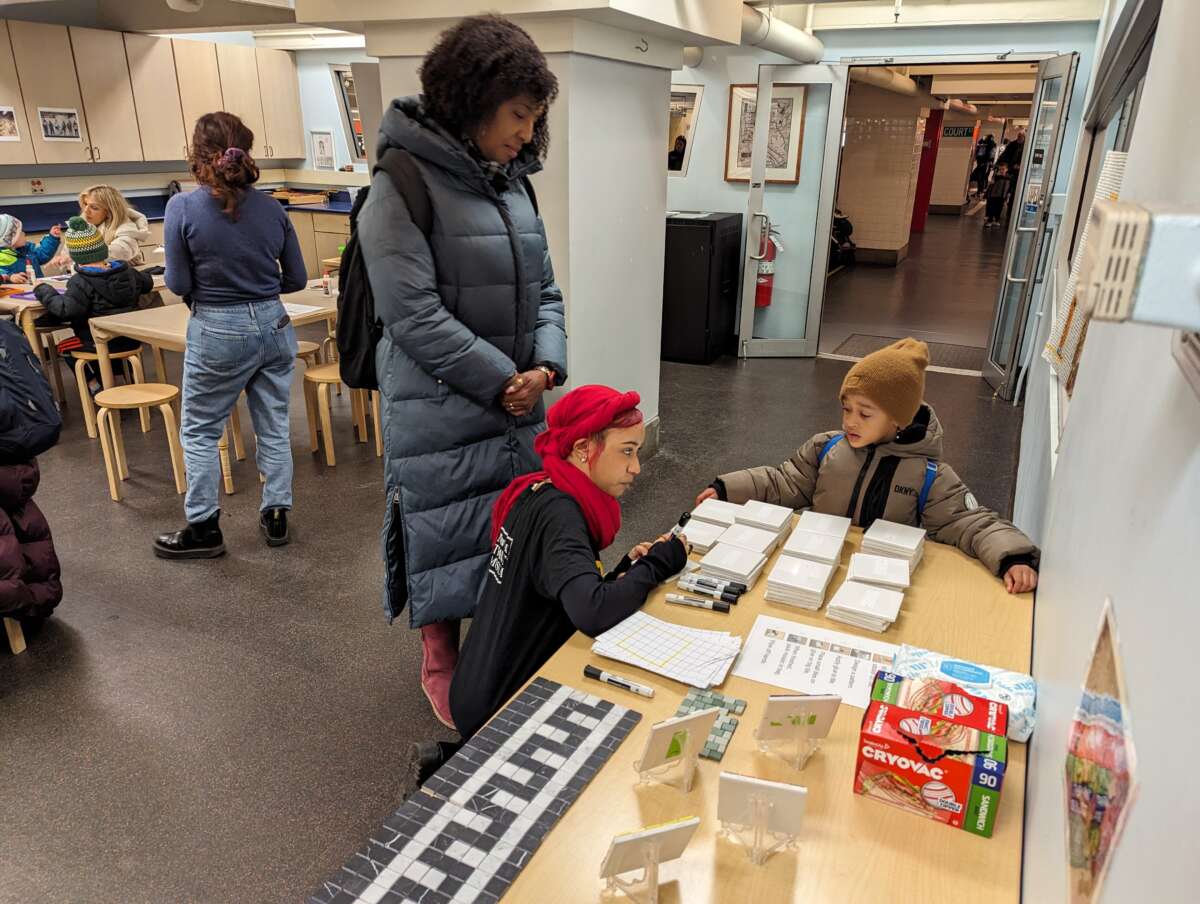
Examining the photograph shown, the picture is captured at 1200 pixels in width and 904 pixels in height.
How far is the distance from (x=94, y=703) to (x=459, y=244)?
1.86 m

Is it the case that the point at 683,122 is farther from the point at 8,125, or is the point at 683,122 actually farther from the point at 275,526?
the point at 8,125

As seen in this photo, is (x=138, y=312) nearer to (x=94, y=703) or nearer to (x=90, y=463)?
(x=90, y=463)

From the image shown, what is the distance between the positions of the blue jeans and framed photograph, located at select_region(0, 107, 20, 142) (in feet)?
14.1

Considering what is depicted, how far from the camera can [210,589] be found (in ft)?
10.6

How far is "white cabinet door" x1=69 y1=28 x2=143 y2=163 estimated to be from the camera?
6.56m

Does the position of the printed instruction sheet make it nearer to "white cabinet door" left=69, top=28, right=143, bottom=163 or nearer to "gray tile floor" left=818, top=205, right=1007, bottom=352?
"gray tile floor" left=818, top=205, right=1007, bottom=352

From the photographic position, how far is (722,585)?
1.77m

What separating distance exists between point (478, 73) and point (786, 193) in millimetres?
5215

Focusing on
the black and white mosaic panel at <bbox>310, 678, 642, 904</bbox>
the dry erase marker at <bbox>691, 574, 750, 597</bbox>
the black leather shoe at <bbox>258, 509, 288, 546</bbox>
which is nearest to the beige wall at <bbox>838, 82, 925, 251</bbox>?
the black leather shoe at <bbox>258, 509, 288, 546</bbox>

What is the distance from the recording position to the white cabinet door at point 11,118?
6.01 meters

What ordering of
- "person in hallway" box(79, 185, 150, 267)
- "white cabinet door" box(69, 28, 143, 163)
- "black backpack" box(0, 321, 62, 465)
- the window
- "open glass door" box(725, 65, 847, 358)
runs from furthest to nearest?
the window < "white cabinet door" box(69, 28, 143, 163) < "open glass door" box(725, 65, 847, 358) < "person in hallway" box(79, 185, 150, 267) < "black backpack" box(0, 321, 62, 465)

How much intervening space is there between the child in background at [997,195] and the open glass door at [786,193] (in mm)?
12828

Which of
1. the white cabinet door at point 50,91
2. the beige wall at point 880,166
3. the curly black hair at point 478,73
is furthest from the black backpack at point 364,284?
the beige wall at point 880,166

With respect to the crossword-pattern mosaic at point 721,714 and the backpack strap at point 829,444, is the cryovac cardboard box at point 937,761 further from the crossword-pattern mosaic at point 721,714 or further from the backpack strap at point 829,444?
the backpack strap at point 829,444
